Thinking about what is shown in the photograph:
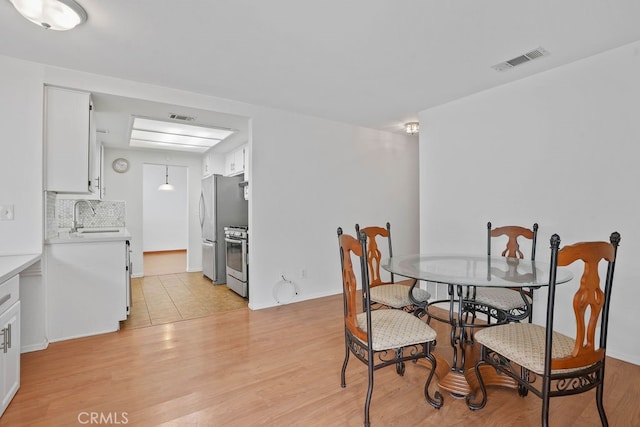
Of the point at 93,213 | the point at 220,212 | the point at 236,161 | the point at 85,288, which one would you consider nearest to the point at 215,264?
the point at 220,212

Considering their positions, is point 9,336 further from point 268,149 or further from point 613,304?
point 613,304

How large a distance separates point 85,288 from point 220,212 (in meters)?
2.24

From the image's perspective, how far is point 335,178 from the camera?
14.5ft

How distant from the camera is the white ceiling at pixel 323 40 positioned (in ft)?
6.40

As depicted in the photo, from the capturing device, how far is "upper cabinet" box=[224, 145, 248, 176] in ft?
15.9

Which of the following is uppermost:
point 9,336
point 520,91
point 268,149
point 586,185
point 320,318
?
point 520,91

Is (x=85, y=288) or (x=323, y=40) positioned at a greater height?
(x=323, y=40)

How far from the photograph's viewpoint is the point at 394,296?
8.09 ft

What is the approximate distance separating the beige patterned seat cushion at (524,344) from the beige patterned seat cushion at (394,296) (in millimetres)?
645

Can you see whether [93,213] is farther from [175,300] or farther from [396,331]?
[396,331]

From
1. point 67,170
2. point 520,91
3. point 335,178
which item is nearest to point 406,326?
point 520,91

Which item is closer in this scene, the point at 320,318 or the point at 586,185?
the point at 586,185

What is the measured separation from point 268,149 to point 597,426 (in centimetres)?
354

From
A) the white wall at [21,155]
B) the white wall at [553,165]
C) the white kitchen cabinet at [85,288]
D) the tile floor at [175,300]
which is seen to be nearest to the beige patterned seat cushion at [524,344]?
the white wall at [553,165]
